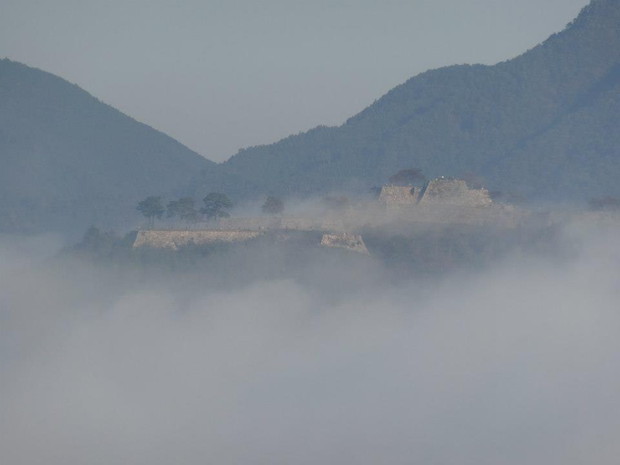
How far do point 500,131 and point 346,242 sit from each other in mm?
43395

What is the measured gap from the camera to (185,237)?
86000 millimetres

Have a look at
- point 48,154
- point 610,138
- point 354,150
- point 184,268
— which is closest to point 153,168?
point 48,154

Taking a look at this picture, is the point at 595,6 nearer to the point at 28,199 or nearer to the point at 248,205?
the point at 248,205

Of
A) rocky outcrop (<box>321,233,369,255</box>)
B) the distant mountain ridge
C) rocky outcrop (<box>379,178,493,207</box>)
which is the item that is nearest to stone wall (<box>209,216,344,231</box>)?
rocky outcrop (<box>321,233,369,255</box>)

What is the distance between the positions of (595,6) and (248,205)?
28.7 metres

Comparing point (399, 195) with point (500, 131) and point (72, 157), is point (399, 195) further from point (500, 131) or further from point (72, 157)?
point (72, 157)

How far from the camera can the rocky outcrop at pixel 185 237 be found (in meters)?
85.3

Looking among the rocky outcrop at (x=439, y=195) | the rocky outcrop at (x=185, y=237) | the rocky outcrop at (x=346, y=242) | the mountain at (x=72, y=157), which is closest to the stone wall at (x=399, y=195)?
the rocky outcrop at (x=439, y=195)

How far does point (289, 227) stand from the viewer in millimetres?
86188

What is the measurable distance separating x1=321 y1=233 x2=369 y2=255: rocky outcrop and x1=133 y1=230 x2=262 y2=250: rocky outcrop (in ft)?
13.1

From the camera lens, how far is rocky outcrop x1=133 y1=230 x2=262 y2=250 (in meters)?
85.3

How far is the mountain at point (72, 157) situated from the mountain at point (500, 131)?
1374cm

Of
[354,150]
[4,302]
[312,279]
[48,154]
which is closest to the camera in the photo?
[312,279]

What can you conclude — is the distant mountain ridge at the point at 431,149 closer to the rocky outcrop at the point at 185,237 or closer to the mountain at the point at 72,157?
the mountain at the point at 72,157
